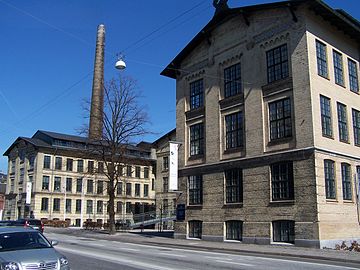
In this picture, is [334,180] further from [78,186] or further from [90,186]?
[90,186]

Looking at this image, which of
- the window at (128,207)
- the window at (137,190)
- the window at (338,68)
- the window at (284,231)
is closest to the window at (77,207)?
the window at (128,207)

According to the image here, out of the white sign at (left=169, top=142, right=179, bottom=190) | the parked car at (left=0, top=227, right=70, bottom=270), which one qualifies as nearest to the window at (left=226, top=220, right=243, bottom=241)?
the white sign at (left=169, top=142, right=179, bottom=190)

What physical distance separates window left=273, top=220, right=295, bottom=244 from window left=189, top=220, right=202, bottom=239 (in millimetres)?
7461

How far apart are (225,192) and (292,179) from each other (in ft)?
19.7

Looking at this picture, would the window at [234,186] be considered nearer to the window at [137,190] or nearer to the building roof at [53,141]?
the building roof at [53,141]

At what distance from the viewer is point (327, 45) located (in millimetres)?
27172

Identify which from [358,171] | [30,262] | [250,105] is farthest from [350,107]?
[30,262]

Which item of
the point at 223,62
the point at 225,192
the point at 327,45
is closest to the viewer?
the point at 327,45

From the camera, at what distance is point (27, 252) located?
9508 millimetres

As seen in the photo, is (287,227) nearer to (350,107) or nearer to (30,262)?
(350,107)

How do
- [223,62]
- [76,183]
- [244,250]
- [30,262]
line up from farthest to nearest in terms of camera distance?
[76,183] → [223,62] → [244,250] → [30,262]

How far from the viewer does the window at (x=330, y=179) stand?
967 inches

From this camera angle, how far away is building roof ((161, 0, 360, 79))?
84.7 feet

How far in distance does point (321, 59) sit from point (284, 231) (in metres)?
10.9
